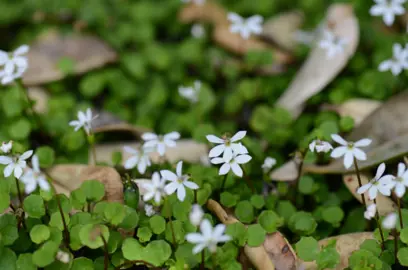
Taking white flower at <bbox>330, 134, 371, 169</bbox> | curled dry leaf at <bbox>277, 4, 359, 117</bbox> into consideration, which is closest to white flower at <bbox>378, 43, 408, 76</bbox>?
curled dry leaf at <bbox>277, 4, 359, 117</bbox>

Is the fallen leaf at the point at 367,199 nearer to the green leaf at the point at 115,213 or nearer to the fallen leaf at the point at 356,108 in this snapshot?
the fallen leaf at the point at 356,108

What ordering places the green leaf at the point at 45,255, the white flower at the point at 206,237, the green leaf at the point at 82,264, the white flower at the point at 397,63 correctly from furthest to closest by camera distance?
the white flower at the point at 397,63 < the green leaf at the point at 82,264 < the green leaf at the point at 45,255 < the white flower at the point at 206,237

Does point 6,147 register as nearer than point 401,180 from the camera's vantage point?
No

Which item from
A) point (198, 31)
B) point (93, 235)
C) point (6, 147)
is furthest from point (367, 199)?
point (198, 31)

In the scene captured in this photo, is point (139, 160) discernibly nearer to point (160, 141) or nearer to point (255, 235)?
point (160, 141)

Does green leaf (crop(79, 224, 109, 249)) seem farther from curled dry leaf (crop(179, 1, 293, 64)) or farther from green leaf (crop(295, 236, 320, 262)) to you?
curled dry leaf (crop(179, 1, 293, 64))

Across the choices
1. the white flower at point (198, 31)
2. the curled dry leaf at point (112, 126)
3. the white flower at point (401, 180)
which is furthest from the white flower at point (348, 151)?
the white flower at point (198, 31)

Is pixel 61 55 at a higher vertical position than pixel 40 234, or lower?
lower
